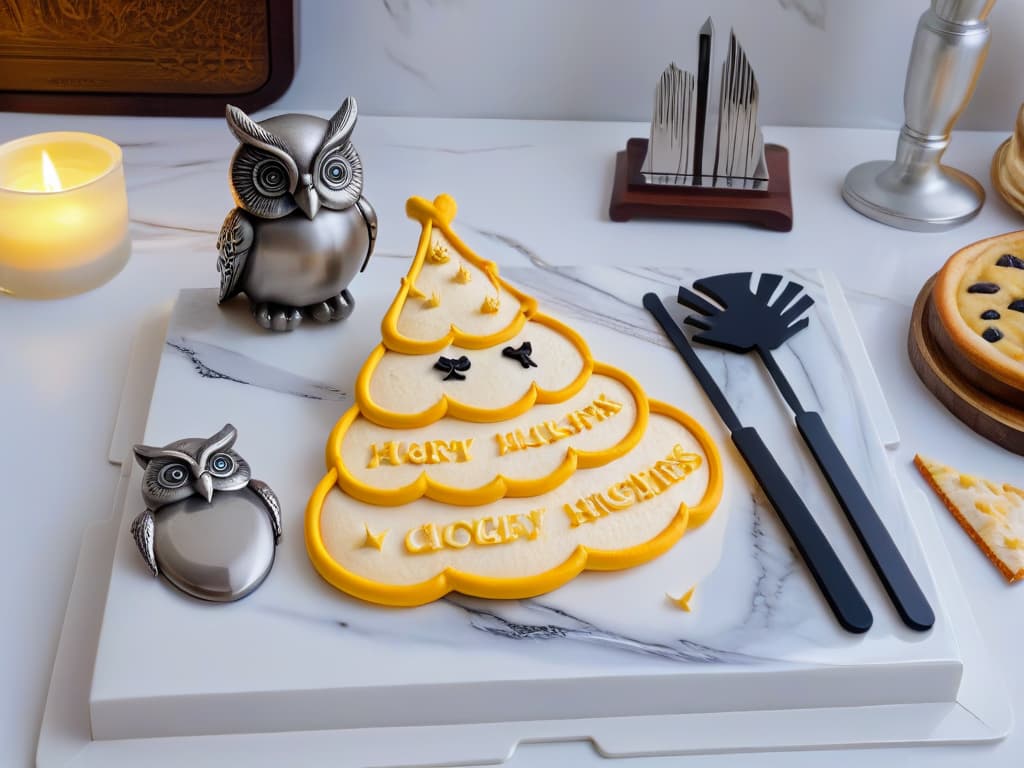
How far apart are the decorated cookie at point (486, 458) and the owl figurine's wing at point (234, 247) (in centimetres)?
11

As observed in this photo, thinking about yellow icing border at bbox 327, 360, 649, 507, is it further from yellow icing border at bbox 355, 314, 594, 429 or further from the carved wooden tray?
the carved wooden tray

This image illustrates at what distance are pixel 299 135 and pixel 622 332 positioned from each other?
0.86 feet

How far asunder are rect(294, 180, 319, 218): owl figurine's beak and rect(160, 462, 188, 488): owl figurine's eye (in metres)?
0.20

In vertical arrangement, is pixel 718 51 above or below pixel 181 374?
above

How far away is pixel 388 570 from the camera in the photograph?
62 cm

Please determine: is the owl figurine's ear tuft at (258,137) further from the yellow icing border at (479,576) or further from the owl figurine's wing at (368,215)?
the yellow icing border at (479,576)

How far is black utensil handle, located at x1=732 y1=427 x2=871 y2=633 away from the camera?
620mm

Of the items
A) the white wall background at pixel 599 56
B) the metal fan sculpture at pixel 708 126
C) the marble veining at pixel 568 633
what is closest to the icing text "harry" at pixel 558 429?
the marble veining at pixel 568 633

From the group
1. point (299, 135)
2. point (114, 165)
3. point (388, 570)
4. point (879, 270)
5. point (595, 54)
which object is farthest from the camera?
point (595, 54)

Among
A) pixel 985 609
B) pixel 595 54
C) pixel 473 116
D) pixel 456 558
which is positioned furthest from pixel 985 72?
pixel 456 558

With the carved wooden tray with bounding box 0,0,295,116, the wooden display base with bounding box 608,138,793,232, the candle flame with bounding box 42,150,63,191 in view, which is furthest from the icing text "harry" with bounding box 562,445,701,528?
the carved wooden tray with bounding box 0,0,295,116

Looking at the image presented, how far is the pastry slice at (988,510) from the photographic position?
2.29 feet

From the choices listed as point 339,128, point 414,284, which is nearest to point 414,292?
point 414,284

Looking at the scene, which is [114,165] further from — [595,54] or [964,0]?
[964,0]
